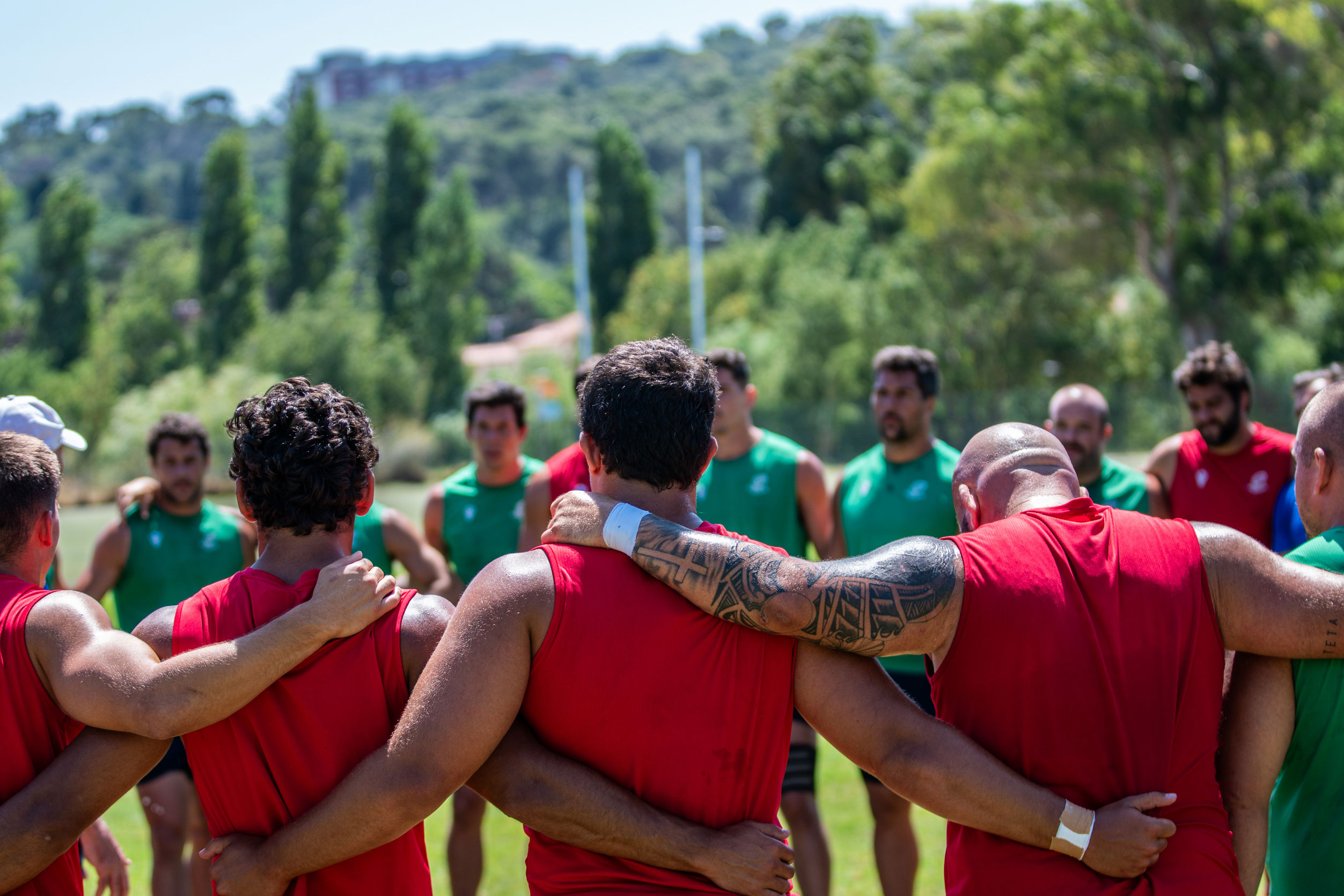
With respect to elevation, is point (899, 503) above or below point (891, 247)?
below

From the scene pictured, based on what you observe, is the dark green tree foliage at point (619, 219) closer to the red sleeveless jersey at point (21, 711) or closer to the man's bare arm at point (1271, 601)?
the red sleeveless jersey at point (21, 711)

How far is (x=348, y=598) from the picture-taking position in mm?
2428

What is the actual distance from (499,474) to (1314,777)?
14.3ft

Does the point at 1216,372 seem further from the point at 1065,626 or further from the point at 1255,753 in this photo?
the point at 1065,626

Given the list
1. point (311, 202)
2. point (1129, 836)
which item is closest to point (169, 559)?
point (1129, 836)

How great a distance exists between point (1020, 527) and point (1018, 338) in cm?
3660

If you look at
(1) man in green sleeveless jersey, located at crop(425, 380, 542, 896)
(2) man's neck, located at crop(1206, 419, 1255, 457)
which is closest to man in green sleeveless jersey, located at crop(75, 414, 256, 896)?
(1) man in green sleeveless jersey, located at crop(425, 380, 542, 896)

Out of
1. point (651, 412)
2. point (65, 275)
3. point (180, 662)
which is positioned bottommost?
point (180, 662)

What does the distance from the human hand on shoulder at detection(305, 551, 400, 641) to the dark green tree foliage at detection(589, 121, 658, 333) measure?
175ft

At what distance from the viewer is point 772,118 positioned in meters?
64.5

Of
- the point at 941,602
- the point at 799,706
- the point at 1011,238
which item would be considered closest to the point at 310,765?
the point at 799,706

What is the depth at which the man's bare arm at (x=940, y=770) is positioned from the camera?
94.1 inches

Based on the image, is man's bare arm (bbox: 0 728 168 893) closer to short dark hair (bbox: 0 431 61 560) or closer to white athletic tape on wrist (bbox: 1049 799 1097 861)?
short dark hair (bbox: 0 431 61 560)

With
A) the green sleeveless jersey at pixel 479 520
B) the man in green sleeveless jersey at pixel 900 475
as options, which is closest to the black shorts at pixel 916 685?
the man in green sleeveless jersey at pixel 900 475
